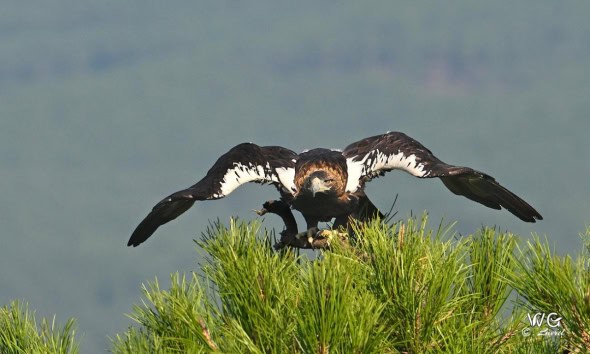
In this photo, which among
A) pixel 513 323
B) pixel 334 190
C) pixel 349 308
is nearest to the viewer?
pixel 349 308

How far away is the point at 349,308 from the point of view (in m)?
5.92

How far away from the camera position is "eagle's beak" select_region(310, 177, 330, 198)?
1030cm

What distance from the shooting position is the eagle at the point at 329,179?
10555 mm

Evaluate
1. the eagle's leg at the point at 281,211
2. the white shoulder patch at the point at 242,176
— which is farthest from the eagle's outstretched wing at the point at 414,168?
the white shoulder patch at the point at 242,176

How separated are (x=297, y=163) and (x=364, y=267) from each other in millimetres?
4584

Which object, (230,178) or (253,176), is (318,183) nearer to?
(253,176)

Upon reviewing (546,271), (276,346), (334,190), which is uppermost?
(334,190)

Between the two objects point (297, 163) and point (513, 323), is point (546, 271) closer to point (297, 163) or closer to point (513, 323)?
point (513, 323)

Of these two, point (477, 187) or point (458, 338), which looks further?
point (477, 187)

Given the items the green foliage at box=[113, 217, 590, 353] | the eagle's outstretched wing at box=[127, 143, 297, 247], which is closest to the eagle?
the eagle's outstretched wing at box=[127, 143, 297, 247]

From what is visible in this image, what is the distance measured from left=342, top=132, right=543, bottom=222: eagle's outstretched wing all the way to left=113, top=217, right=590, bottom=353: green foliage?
11.6 feet

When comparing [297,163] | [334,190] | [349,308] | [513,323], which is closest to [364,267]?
[349,308]

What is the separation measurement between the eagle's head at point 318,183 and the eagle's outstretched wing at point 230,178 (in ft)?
1.18

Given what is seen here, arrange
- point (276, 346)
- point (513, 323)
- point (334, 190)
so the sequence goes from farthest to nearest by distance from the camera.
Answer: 1. point (334, 190)
2. point (513, 323)
3. point (276, 346)
